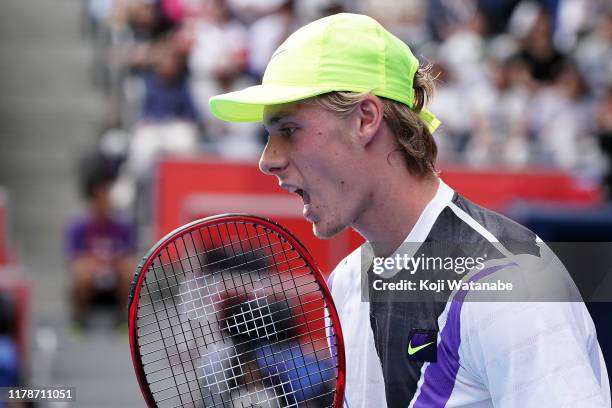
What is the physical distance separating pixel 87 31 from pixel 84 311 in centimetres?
561

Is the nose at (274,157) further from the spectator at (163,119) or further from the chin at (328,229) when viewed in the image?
the spectator at (163,119)

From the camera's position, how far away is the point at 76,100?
42.0 feet

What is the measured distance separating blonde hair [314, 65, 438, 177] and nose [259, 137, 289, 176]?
0.13 metres

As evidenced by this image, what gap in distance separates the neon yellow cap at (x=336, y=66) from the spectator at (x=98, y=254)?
20.8 ft

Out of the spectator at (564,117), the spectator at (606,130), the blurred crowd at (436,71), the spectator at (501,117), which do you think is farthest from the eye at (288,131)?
the spectator at (564,117)

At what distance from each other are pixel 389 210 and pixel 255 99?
1.26ft

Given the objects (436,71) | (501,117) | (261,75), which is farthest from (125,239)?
(501,117)

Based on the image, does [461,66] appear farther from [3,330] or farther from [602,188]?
[3,330]

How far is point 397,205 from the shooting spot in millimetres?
2504

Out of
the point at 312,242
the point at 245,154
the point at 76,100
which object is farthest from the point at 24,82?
the point at 312,242

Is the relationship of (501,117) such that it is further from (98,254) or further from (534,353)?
(534,353)

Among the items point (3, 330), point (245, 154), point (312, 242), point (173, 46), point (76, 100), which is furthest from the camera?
point (76, 100)

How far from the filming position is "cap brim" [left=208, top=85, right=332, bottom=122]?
2379 millimetres

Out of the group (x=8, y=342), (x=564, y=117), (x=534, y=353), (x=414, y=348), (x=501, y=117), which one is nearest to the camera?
(x=534, y=353)
